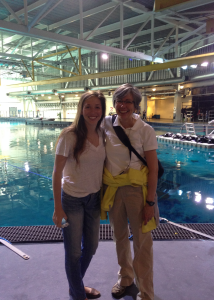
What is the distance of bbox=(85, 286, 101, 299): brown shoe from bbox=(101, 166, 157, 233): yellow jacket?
0.59 meters

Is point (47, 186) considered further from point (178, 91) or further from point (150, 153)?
point (178, 91)

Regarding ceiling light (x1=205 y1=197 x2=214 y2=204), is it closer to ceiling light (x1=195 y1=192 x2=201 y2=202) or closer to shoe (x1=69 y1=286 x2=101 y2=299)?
ceiling light (x1=195 y1=192 x2=201 y2=202)

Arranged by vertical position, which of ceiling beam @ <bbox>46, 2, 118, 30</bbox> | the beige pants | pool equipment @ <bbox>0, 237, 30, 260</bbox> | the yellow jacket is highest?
ceiling beam @ <bbox>46, 2, 118, 30</bbox>

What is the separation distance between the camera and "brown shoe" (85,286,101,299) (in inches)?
63.1

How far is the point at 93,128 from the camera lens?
5.19 feet

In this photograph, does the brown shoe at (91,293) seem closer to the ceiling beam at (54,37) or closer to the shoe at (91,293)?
the shoe at (91,293)

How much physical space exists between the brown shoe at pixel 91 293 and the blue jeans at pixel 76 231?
Answer: 0.09 meters

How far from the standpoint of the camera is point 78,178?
151 centimetres

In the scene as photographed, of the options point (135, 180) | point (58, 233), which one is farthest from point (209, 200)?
point (135, 180)

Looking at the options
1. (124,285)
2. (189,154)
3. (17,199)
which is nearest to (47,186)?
(17,199)

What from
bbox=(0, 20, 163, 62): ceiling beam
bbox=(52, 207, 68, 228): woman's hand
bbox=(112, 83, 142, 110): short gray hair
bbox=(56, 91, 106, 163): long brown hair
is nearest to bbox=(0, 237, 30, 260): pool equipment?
bbox=(52, 207, 68, 228): woman's hand

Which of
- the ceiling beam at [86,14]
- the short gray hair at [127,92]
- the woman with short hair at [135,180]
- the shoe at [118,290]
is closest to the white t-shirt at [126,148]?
the woman with short hair at [135,180]

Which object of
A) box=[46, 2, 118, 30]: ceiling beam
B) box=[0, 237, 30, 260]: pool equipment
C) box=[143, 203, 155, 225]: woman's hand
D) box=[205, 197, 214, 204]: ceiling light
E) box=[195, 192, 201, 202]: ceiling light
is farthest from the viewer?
box=[46, 2, 118, 30]: ceiling beam

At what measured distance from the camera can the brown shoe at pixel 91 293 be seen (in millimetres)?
1603
